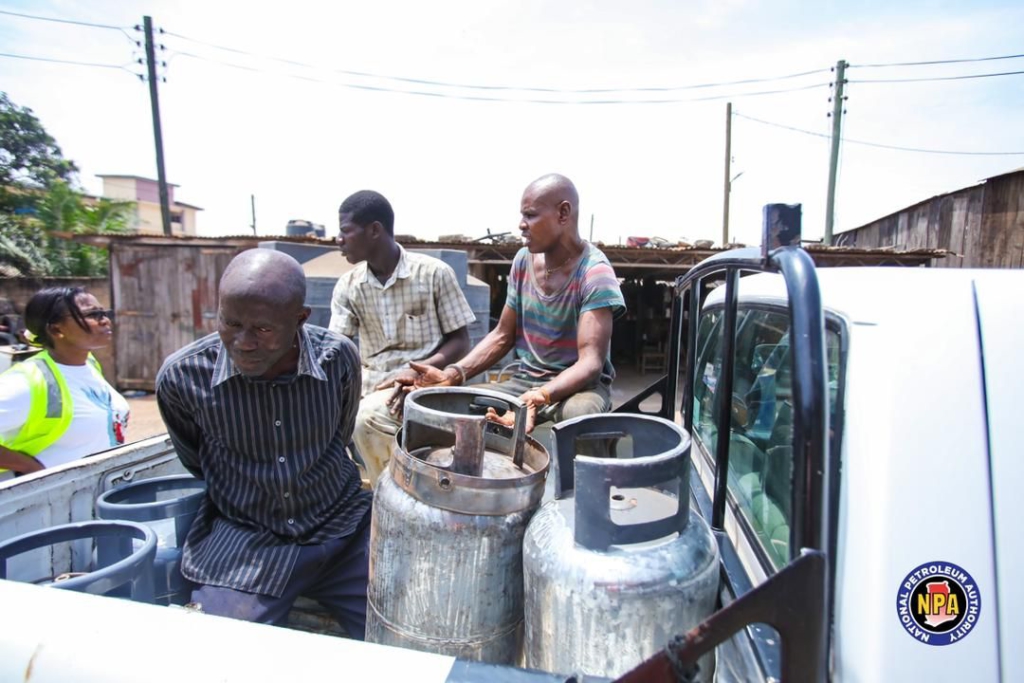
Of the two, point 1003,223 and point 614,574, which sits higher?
point 1003,223

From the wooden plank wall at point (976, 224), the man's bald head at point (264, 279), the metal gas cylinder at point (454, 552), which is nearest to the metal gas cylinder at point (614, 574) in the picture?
the metal gas cylinder at point (454, 552)

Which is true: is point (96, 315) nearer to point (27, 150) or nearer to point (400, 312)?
point (400, 312)

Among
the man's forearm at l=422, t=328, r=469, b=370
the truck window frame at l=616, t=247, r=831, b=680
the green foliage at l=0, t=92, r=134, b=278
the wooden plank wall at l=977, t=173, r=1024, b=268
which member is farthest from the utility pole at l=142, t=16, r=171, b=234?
the wooden plank wall at l=977, t=173, r=1024, b=268

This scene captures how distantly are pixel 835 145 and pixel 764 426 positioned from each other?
16.2 m

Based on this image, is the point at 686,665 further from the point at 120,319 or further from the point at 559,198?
the point at 120,319

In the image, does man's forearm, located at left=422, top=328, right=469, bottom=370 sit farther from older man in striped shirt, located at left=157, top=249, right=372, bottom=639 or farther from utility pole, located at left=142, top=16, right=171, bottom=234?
utility pole, located at left=142, top=16, right=171, bottom=234

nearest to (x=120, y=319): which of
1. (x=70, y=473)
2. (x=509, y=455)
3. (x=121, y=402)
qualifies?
(x=121, y=402)

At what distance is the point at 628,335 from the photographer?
16.6 m

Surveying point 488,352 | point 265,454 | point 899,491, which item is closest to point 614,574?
point 899,491

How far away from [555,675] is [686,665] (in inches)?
9.9

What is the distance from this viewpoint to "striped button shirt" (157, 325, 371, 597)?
183 cm

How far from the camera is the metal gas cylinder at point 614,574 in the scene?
3.53 ft

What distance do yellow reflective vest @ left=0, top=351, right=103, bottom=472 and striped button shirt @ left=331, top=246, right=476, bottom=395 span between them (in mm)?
1326

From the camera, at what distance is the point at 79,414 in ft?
9.24
